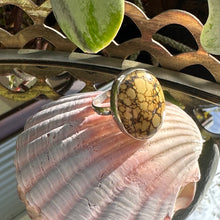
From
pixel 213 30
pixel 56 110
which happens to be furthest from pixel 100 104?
pixel 213 30

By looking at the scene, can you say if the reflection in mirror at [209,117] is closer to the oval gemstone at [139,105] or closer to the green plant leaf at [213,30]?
the oval gemstone at [139,105]

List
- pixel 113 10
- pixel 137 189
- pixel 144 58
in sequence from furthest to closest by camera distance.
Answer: pixel 144 58 < pixel 137 189 < pixel 113 10

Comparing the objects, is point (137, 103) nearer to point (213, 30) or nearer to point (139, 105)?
point (139, 105)

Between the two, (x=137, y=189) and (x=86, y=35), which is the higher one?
(x=86, y=35)

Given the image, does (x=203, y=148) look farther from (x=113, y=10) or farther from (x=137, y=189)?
(x=113, y=10)

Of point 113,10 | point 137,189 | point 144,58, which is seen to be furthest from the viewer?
point 144,58

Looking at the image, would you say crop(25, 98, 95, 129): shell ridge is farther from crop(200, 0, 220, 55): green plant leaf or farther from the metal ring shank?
crop(200, 0, 220, 55): green plant leaf

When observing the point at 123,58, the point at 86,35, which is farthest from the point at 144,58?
the point at 86,35
